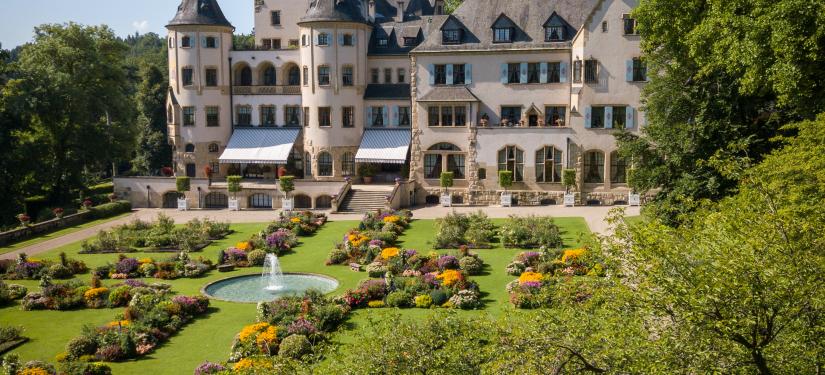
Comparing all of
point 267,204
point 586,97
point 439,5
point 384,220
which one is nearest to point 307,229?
point 384,220

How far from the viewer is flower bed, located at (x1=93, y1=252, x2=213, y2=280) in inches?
1309

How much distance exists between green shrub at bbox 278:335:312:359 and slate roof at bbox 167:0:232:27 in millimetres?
39813

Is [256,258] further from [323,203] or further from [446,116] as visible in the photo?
[446,116]

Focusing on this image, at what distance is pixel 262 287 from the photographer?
1256 inches

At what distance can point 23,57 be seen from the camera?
52469mm

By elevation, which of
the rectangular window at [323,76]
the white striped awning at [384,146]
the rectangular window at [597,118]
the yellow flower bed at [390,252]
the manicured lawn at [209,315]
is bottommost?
the manicured lawn at [209,315]

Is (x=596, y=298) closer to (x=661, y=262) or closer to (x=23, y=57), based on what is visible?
(x=661, y=262)

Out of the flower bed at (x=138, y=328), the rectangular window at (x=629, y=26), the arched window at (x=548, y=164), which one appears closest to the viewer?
the flower bed at (x=138, y=328)

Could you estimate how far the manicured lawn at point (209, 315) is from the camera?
74.4 ft

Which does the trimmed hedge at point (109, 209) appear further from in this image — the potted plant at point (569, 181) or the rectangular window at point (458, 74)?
the potted plant at point (569, 181)

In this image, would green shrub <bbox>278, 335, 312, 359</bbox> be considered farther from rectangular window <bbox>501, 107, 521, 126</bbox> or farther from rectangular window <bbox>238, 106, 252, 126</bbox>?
rectangular window <bbox>238, 106, 252, 126</bbox>

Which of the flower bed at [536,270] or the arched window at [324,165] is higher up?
the arched window at [324,165]

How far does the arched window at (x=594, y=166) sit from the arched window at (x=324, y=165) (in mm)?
18420

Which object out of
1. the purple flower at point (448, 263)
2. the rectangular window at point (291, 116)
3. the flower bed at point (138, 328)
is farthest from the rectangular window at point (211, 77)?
the purple flower at point (448, 263)
